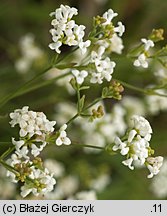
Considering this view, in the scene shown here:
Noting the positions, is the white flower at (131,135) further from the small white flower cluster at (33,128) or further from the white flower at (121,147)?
the small white flower cluster at (33,128)

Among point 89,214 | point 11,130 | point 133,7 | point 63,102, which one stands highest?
point 133,7

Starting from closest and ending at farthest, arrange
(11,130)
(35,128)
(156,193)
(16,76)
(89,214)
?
(35,128), (89,214), (11,130), (156,193), (16,76)

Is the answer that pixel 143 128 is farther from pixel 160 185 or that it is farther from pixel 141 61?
pixel 160 185

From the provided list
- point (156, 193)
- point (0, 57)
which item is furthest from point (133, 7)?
point (156, 193)

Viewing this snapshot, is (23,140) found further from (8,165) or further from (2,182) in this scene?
(2,182)

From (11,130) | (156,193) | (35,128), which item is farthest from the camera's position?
(156,193)

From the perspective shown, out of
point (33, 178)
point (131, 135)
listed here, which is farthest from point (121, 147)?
point (33, 178)

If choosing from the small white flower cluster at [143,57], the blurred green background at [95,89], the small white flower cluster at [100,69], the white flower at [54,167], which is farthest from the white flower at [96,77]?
the white flower at [54,167]
